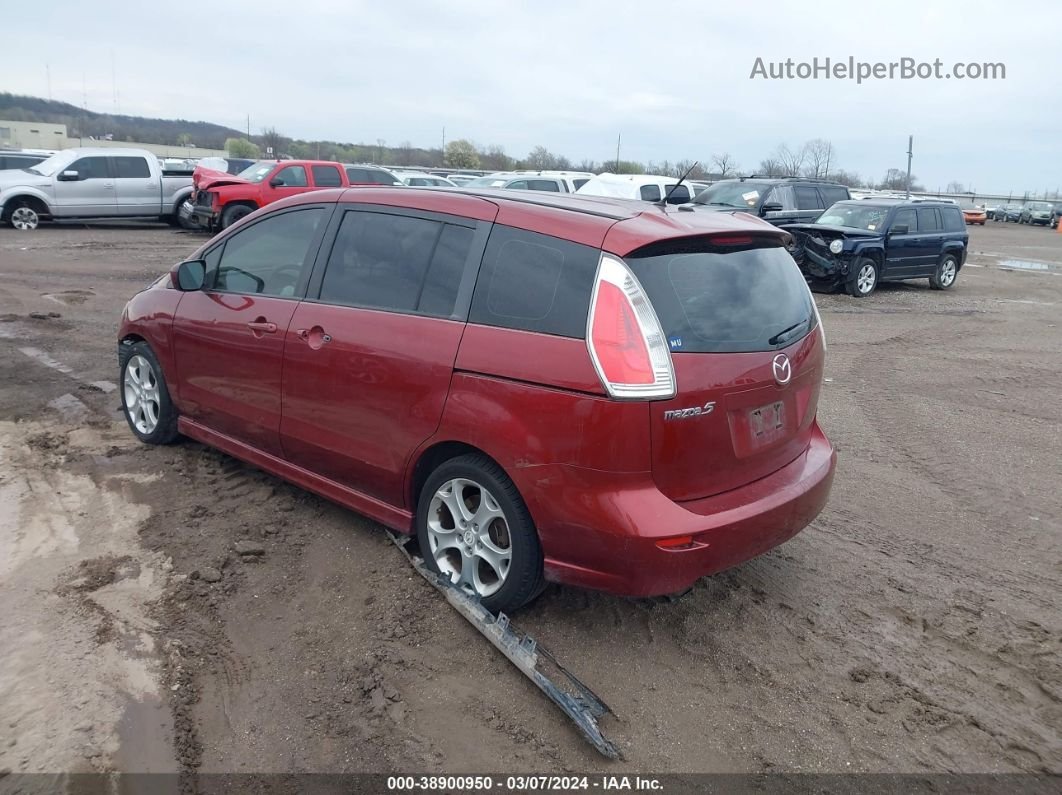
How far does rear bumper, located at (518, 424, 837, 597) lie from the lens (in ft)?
10.3

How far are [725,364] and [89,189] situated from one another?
64.6ft

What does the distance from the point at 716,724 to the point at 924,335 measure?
32.0 feet

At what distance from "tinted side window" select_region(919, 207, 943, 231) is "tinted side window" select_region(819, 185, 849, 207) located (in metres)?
2.13

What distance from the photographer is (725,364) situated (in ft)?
10.7

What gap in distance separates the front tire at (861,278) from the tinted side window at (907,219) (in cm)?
109

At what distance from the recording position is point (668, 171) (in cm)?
5259

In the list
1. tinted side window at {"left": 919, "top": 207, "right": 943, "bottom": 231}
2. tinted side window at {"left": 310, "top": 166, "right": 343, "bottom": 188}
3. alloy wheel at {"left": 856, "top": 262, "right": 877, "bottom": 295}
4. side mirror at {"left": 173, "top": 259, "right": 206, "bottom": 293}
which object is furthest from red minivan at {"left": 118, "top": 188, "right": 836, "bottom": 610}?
tinted side window at {"left": 310, "top": 166, "right": 343, "bottom": 188}

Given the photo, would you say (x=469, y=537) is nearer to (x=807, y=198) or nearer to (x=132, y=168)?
(x=807, y=198)

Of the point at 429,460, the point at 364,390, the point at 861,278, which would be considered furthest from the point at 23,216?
the point at 429,460

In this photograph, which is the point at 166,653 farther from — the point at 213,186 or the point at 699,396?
the point at 213,186

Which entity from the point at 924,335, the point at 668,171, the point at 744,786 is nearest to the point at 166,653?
the point at 744,786

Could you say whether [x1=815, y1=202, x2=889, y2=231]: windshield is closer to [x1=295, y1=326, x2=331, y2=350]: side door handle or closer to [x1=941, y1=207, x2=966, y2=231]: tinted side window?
[x1=941, y1=207, x2=966, y2=231]: tinted side window

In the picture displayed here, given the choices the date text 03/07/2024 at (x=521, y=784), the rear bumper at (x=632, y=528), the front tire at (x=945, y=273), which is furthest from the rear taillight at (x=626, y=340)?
the front tire at (x=945, y=273)

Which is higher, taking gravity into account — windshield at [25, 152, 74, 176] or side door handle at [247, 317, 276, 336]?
windshield at [25, 152, 74, 176]
